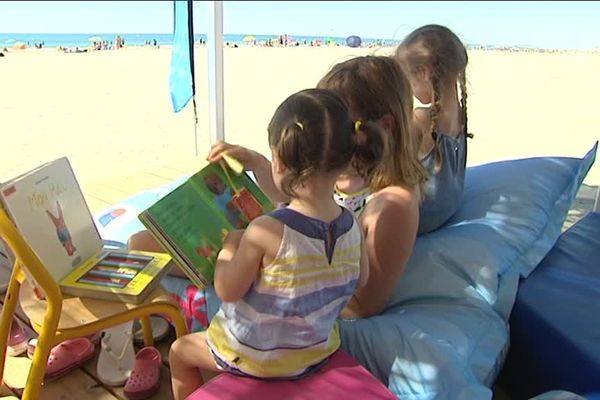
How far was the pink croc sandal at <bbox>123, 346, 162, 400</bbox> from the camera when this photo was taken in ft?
4.57

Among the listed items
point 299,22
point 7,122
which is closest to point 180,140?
point 7,122

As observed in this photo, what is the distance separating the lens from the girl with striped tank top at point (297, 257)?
916 millimetres

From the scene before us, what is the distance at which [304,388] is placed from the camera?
1048 mm

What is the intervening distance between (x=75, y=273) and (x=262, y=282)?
46 cm

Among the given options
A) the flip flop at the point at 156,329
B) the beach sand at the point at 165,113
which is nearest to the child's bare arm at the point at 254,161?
the flip flop at the point at 156,329

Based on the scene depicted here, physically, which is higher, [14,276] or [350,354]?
[14,276]

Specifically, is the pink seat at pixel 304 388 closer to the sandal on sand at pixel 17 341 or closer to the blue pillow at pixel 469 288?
the blue pillow at pixel 469 288

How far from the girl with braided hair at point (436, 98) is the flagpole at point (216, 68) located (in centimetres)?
130

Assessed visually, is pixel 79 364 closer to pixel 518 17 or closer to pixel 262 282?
pixel 262 282

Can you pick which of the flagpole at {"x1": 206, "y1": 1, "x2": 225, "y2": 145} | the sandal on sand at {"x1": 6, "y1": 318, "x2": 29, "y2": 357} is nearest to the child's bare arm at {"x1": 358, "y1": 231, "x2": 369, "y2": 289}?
the sandal on sand at {"x1": 6, "y1": 318, "x2": 29, "y2": 357}

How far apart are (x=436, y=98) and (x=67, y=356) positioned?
131 cm

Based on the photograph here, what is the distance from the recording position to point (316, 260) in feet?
3.18

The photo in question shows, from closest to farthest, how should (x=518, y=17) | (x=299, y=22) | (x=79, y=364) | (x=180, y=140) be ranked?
(x=79, y=364)
(x=180, y=140)
(x=518, y=17)
(x=299, y=22)

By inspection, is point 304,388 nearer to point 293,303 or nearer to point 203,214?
point 293,303
